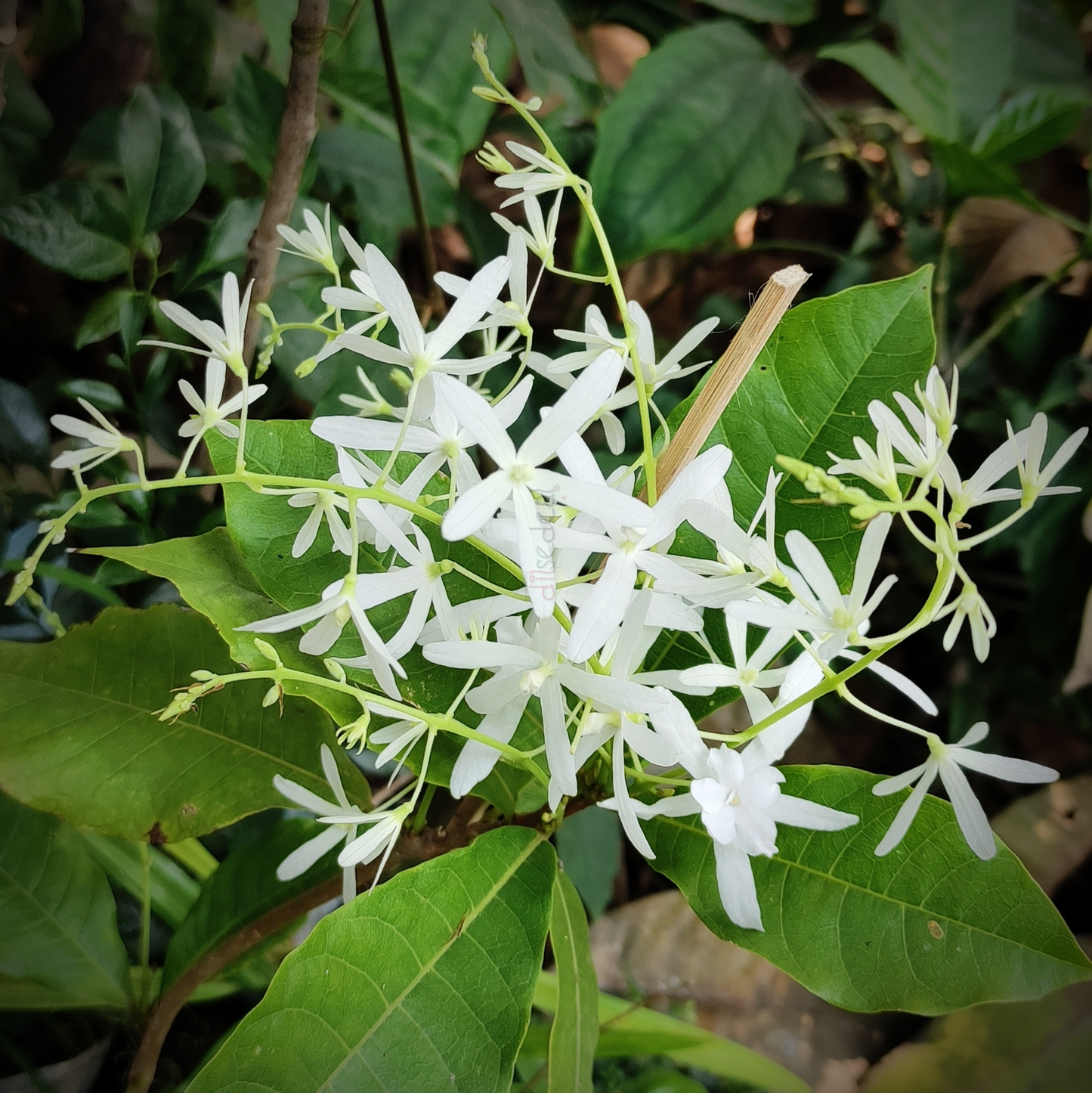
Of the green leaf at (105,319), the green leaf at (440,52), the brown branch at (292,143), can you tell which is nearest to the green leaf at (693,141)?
the green leaf at (440,52)

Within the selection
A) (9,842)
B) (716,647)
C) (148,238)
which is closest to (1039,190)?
(716,647)

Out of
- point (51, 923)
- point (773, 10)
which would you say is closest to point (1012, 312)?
point (773, 10)

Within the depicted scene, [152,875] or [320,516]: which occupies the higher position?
[320,516]

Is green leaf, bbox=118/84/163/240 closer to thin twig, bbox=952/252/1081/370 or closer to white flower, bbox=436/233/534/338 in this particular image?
white flower, bbox=436/233/534/338

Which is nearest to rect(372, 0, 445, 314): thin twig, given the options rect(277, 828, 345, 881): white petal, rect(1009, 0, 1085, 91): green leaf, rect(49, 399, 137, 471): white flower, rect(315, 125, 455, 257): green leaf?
rect(315, 125, 455, 257): green leaf

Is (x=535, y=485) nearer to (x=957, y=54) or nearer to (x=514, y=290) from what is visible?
(x=514, y=290)

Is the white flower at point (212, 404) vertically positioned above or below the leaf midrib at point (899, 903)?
above

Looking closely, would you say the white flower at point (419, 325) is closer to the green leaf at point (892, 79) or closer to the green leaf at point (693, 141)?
the green leaf at point (693, 141)
